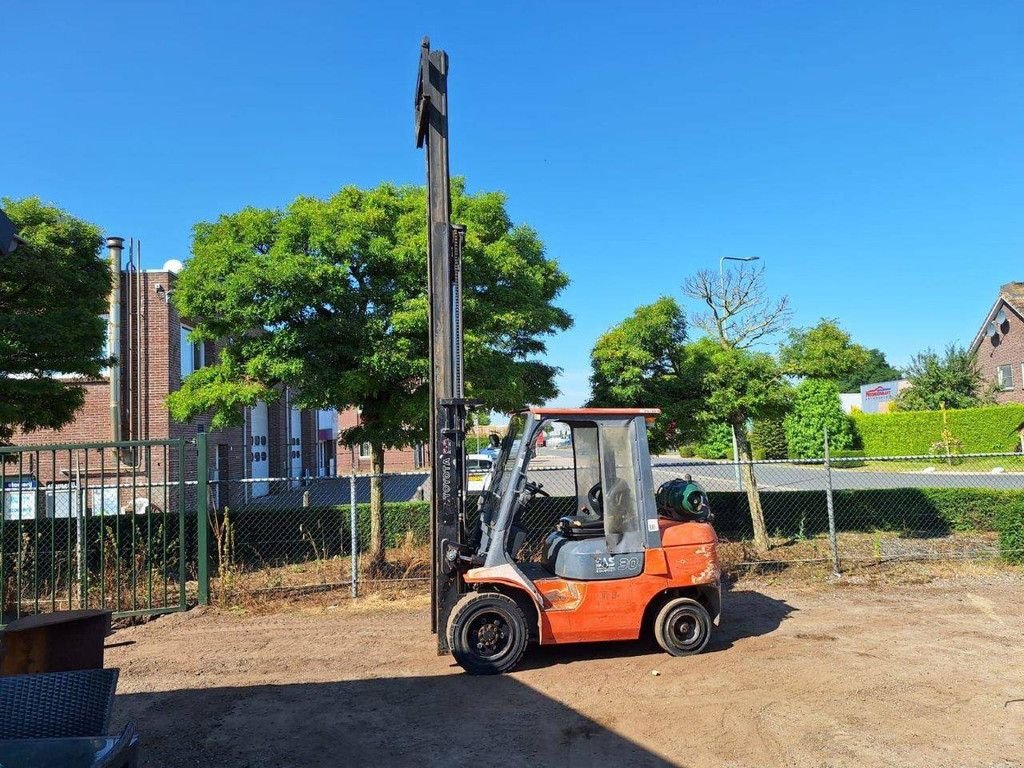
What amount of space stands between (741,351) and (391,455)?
127 feet

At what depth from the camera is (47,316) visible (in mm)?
9891

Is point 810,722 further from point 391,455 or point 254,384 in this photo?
point 391,455

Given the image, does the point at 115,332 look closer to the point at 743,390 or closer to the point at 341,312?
the point at 341,312

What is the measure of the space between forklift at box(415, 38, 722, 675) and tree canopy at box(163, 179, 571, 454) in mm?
2790

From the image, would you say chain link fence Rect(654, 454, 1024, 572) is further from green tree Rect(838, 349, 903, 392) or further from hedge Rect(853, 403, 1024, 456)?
green tree Rect(838, 349, 903, 392)

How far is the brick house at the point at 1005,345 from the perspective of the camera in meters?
37.5

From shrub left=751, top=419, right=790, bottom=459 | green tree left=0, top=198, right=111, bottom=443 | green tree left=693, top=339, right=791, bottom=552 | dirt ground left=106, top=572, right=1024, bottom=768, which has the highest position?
green tree left=0, top=198, right=111, bottom=443

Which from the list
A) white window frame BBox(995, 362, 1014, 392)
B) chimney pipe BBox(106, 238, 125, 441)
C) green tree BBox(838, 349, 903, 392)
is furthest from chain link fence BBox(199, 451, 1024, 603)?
green tree BBox(838, 349, 903, 392)

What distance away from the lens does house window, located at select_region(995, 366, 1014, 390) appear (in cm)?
3843

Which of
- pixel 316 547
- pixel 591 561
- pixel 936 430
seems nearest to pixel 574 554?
pixel 591 561

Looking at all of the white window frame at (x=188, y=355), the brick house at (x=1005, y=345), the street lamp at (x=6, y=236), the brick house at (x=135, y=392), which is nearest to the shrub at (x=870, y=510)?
the brick house at (x=135, y=392)

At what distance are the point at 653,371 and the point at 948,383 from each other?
106 ft

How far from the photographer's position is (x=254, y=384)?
9.46 m

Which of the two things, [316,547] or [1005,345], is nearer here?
[316,547]
